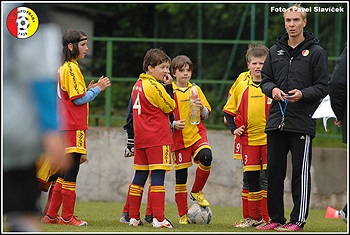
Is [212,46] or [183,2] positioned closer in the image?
[212,46]

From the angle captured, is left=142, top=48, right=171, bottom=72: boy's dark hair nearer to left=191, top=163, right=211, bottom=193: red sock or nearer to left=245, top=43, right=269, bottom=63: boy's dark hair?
left=245, top=43, right=269, bottom=63: boy's dark hair

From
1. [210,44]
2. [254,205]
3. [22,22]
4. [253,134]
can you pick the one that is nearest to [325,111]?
[253,134]

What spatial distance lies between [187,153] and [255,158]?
78 cm

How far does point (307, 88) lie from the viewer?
7957mm

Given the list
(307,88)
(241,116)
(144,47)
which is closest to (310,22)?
(144,47)

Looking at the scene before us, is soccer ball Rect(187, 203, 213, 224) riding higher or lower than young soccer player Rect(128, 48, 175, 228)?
lower

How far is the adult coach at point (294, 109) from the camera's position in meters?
8.02

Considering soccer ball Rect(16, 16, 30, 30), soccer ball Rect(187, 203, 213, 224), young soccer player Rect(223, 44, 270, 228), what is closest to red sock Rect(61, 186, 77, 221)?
soccer ball Rect(187, 203, 213, 224)

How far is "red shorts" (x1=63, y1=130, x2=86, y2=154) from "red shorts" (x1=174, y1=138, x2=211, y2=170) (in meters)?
1.16

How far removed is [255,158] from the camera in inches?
353

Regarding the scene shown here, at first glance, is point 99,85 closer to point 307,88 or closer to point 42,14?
point 307,88

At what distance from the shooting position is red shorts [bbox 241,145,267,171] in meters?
8.97

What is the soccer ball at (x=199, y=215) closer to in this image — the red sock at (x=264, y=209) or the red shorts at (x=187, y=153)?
the red shorts at (x=187, y=153)

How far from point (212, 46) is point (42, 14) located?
34.8ft
